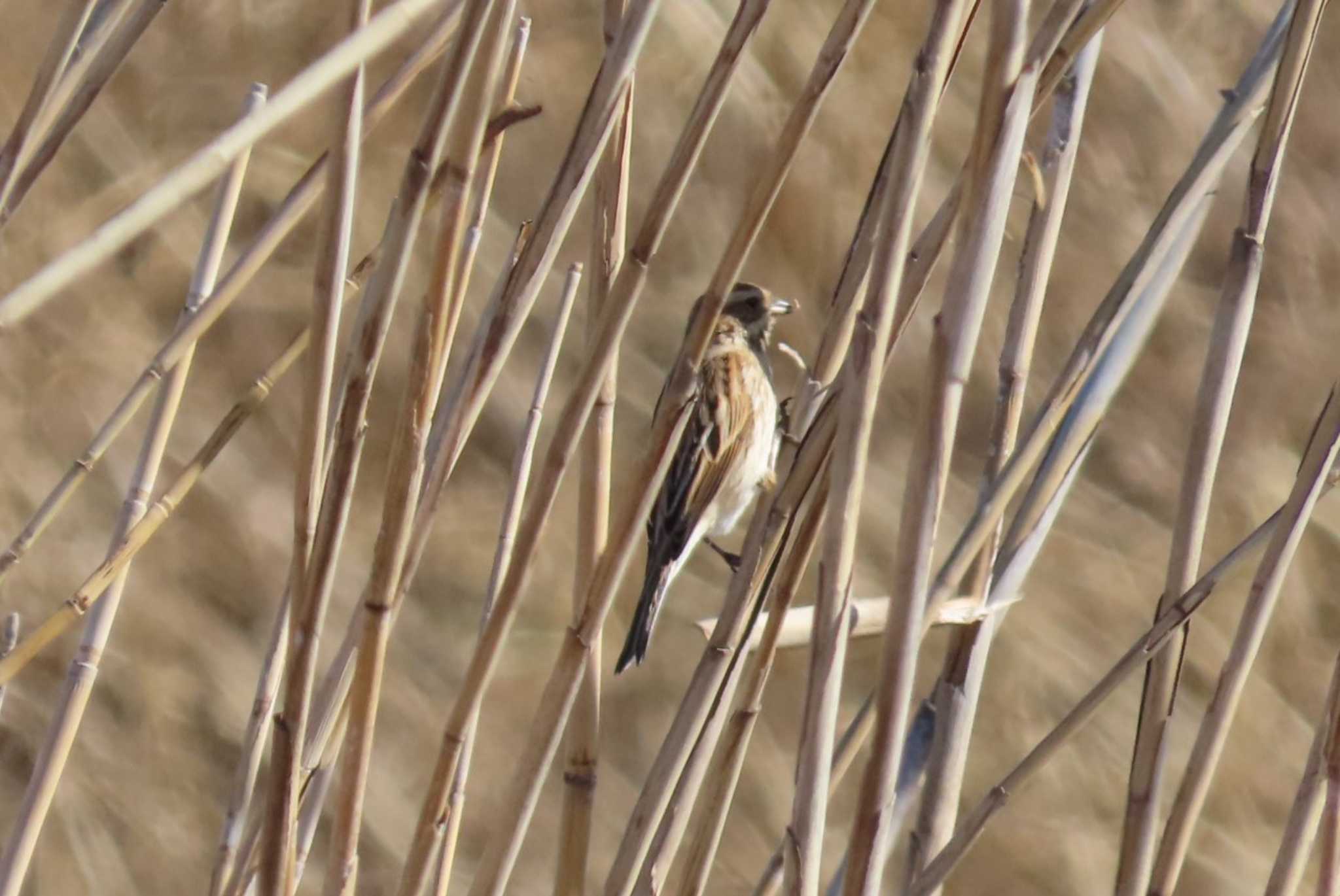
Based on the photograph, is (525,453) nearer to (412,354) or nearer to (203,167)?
(412,354)

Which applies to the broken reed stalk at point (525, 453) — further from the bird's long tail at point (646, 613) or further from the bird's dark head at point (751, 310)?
the bird's dark head at point (751, 310)

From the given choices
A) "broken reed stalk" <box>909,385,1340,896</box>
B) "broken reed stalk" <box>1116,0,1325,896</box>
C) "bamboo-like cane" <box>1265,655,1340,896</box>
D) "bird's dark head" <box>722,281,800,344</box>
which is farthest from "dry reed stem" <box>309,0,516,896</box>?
"bird's dark head" <box>722,281,800,344</box>

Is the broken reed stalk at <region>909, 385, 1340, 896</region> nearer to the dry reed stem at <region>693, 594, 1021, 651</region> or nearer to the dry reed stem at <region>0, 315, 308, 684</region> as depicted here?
the dry reed stem at <region>693, 594, 1021, 651</region>

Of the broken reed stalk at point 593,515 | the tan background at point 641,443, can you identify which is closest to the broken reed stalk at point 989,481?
the broken reed stalk at point 593,515

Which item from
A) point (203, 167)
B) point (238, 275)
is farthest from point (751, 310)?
point (203, 167)

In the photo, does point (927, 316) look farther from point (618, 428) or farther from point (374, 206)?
point (374, 206)

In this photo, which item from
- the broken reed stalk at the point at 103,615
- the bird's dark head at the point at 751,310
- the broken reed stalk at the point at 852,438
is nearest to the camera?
the broken reed stalk at the point at 852,438

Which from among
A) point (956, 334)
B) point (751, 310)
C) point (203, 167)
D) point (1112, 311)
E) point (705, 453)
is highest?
point (751, 310)
